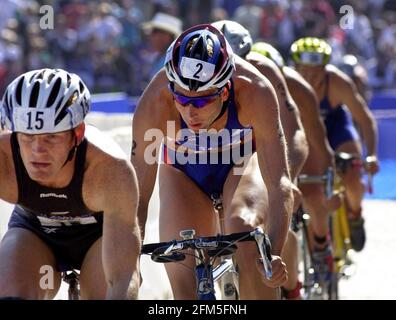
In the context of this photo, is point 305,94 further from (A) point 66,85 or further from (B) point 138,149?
(A) point 66,85

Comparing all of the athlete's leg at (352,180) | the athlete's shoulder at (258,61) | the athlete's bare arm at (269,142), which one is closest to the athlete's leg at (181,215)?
the athlete's bare arm at (269,142)

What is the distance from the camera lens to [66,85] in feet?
15.8

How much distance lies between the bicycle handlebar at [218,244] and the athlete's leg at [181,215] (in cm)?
65

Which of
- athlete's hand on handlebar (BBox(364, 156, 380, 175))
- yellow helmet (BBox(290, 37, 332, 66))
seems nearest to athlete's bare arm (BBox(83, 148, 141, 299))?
yellow helmet (BBox(290, 37, 332, 66))

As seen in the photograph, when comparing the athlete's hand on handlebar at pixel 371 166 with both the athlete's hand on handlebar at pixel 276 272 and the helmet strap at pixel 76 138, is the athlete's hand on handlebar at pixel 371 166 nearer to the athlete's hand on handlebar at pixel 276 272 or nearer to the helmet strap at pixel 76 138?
the athlete's hand on handlebar at pixel 276 272

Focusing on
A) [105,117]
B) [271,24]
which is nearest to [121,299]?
[105,117]

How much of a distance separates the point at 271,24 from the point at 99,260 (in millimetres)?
15704

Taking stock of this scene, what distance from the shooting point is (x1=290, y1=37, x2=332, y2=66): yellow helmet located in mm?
9492

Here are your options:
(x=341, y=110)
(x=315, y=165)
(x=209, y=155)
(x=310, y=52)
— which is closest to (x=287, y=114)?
(x=209, y=155)

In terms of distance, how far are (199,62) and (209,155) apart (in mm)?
979

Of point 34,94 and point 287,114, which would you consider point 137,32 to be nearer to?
point 287,114

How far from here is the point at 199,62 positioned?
539 cm

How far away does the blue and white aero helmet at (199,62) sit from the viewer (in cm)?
537

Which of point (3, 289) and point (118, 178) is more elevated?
point (118, 178)
